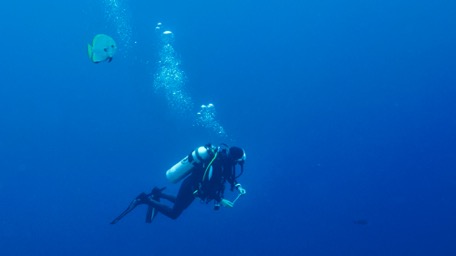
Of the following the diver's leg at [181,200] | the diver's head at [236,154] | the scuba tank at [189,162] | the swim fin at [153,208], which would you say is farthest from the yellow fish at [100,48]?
the swim fin at [153,208]

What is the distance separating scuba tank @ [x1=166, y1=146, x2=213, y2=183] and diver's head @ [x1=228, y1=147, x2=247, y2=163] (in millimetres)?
289

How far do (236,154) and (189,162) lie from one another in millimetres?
805

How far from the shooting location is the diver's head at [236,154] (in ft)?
16.8

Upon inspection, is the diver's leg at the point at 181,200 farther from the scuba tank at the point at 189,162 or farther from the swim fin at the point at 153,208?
the swim fin at the point at 153,208

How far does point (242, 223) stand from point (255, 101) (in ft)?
25.4

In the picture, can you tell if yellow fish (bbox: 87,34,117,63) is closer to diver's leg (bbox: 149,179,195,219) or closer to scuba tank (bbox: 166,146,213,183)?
scuba tank (bbox: 166,146,213,183)

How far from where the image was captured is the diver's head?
513cm

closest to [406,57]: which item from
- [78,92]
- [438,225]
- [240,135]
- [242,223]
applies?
[438,225]

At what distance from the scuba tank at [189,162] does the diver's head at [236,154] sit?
0.29 metres

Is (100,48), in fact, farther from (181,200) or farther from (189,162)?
(181,200)

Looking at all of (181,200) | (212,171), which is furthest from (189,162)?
(181,200)

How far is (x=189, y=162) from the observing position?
18.2 feet

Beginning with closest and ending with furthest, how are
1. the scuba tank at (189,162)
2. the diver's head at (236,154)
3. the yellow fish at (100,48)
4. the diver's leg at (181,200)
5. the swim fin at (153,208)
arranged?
the yellow fish at (100,48) → the diver's head at (236,154) → the scuba tank at (189,162) → the diver's leg at (181,200) → the swim fin at (153,208)

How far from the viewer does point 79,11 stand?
24.3 meters
